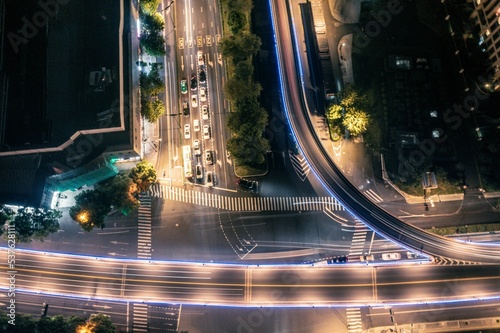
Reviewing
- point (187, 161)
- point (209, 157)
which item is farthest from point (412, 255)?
point (187, 161)

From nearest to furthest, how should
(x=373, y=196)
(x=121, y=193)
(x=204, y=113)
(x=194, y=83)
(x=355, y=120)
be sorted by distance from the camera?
(x=121, y=193), (x=355, y=120), (x=373, y=196), (x=204, y=113), (x=194, y=83)

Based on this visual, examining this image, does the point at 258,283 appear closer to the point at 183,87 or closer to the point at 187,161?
the point at 187,161

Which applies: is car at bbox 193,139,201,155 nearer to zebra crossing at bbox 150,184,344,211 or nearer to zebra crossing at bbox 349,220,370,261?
zebra crossing at bbox 150,184,344,211

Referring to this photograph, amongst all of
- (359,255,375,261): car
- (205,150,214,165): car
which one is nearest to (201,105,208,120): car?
(205,150,214,165): car

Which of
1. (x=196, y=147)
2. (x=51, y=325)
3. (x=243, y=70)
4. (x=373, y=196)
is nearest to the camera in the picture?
(x=51, y=325)

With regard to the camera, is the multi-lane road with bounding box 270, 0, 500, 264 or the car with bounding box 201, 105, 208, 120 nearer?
the multi-lane road with bounding box 270, 0, 500, 264

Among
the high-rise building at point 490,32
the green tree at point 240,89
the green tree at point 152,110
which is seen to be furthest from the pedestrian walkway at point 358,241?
the green tree at point 152,110

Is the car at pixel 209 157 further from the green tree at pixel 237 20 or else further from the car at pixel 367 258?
the car at pixel 367 258
